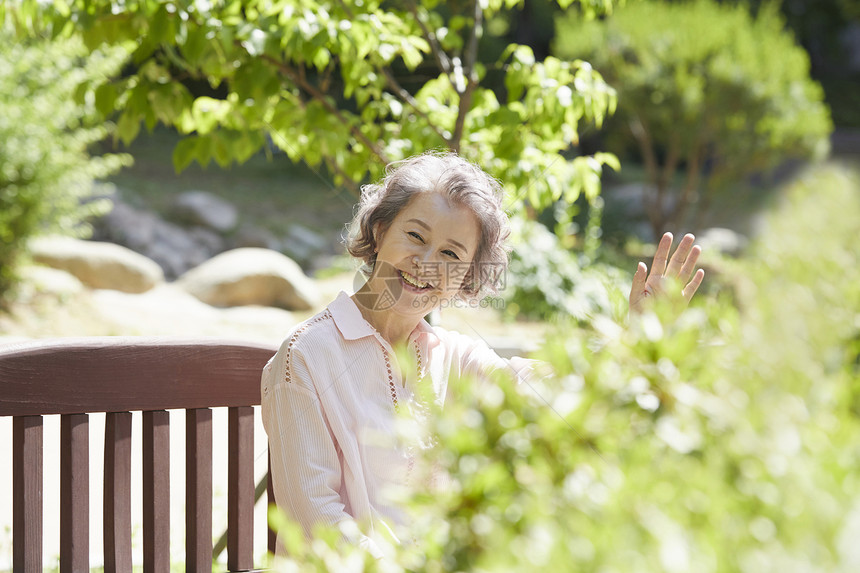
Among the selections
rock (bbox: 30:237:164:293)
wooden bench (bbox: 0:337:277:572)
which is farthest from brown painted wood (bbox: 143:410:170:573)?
rock (bbox: 30:237:164:293)

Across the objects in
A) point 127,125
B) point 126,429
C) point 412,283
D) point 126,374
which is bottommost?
point 126,429

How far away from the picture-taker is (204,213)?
40.8 feet

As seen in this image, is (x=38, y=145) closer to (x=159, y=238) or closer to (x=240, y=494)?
(x=159, y=238)

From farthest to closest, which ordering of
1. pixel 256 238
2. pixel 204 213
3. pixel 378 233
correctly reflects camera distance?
pixel 204 213, pixel 256 238, pixel 378 233

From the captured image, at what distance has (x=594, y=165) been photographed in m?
2.90

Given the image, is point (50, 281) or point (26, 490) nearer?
point (26, 490)

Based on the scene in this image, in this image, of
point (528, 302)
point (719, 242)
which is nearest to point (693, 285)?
point (528, 302)

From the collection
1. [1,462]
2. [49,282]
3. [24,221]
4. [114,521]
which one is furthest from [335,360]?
[49,282]

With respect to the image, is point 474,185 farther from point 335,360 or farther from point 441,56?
point 441,56

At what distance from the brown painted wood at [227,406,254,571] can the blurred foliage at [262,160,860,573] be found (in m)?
1.31

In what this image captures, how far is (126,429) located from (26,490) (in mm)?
249

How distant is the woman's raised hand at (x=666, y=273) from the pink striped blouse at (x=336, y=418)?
1.19 ft

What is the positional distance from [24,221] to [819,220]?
749cm

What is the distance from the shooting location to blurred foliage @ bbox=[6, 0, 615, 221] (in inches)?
99.9
